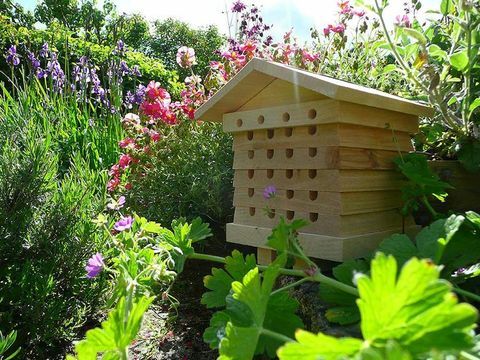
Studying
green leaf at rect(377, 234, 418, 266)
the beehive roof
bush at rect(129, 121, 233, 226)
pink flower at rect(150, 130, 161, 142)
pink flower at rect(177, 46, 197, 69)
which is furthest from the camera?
pink flower at rect(177, 46, 197, 69)

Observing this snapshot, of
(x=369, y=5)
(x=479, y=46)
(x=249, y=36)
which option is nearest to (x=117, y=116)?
(x=249, y=36)

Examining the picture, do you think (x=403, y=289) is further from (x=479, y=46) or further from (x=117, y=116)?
(x=117, y=116)

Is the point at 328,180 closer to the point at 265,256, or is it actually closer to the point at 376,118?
the point at 376,118

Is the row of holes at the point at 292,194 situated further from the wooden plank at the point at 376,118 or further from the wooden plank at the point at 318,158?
the wooden plank at the point at 376,118

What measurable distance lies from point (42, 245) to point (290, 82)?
1235 mm

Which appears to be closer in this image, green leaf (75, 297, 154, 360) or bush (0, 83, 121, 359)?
green leaf (75, 297, 154, 360)

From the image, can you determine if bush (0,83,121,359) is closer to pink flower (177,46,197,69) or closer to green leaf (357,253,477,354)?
pink flower (177,46,197,69)

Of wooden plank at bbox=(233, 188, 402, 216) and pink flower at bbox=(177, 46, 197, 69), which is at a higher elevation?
pink flower at bbox=(177, 46, 197, 69)

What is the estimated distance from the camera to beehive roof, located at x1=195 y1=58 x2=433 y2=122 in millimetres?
1482

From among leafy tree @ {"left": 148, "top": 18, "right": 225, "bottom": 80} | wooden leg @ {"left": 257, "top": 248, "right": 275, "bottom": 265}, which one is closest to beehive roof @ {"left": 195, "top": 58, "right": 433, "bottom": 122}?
wooden leg @ {"left": 257, "top": 248, "right": 275, "bottom": 265}

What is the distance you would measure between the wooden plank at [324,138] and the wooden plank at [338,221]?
0.24 meters

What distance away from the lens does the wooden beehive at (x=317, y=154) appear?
1.57 metres

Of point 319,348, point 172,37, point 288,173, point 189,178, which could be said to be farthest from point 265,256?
point 172,37

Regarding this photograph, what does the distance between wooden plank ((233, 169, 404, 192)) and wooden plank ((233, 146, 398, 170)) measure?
21mm
